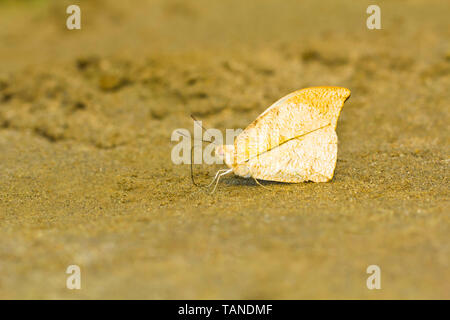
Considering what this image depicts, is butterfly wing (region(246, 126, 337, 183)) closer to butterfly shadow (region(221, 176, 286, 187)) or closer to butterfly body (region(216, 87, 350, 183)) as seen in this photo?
butterfly body (region(216, 87, 350, 183))

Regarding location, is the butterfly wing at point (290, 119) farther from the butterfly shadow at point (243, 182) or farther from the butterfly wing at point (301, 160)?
the butterfly shadow at point (243, 182)

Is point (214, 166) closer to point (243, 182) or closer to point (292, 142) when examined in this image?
point (243, 182)

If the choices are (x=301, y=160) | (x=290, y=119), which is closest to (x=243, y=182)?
(x=301, y=160)

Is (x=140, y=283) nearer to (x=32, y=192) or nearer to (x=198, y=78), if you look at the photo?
(x=32, y=192)

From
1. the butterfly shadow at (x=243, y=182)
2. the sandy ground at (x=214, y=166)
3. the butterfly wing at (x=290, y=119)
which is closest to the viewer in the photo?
the sandy ground at (x=214, y=166)

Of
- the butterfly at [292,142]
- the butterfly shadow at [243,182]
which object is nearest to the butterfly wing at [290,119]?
the butterfly at [292,142]

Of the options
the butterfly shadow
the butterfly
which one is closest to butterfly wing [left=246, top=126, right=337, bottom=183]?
the butterfly
